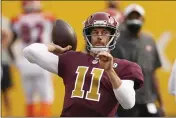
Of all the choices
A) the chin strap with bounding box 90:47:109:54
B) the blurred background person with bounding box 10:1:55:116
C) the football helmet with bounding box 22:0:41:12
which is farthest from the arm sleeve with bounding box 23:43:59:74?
the football helmet with bounding box 22:0:41:12

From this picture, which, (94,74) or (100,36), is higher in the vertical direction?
(100,36)

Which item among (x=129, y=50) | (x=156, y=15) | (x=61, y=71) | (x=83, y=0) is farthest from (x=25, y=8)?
(x=61, y=71)

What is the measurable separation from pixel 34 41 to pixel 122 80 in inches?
167

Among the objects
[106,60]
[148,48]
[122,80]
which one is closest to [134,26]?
[148,48]

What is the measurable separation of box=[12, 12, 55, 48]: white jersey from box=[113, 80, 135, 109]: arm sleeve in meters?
4.21

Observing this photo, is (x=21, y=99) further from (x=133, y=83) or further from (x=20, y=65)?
(x=133, y=83)

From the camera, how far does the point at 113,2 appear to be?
8.69 m

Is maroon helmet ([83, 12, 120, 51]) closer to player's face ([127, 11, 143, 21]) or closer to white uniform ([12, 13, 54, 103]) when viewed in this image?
player's face ([127, 11, 143, 21])

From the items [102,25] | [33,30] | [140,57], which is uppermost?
[102,25]

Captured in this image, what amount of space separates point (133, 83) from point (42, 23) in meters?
4.19

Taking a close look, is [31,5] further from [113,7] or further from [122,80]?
[122,80]

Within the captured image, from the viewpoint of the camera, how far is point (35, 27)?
862 cm

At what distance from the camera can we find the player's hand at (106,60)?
14.0 feet

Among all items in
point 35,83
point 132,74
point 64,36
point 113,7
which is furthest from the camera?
point 35,83
